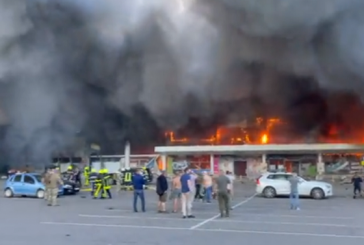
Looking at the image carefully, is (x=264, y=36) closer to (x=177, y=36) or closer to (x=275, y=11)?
(x=275, y=11)

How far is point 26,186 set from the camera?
24016 millimetres

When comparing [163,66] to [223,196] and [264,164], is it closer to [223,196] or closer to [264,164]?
[264,164]

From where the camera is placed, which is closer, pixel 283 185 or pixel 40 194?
pixel 40 194

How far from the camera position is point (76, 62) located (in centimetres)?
3569

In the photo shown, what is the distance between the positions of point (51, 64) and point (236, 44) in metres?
11.5

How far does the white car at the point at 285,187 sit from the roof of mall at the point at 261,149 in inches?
480

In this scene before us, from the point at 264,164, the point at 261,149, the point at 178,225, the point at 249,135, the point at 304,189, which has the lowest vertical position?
the point at 178,225

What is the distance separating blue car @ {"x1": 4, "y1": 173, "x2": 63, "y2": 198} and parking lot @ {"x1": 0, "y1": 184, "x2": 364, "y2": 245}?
422cm

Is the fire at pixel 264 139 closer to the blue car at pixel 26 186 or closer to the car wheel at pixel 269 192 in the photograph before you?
the car wheel at pixel 269 192

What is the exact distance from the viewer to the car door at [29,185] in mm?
23844

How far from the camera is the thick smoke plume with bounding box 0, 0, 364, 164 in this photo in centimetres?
2686

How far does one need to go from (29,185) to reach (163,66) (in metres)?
13.5

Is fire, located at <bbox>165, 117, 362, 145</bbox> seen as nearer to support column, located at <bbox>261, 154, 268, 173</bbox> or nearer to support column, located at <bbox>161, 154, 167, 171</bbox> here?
support column, located at <bbox>261, 154, 268, 173</bbox>

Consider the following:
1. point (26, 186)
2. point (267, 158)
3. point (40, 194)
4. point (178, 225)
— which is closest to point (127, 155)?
point (267, 158)
